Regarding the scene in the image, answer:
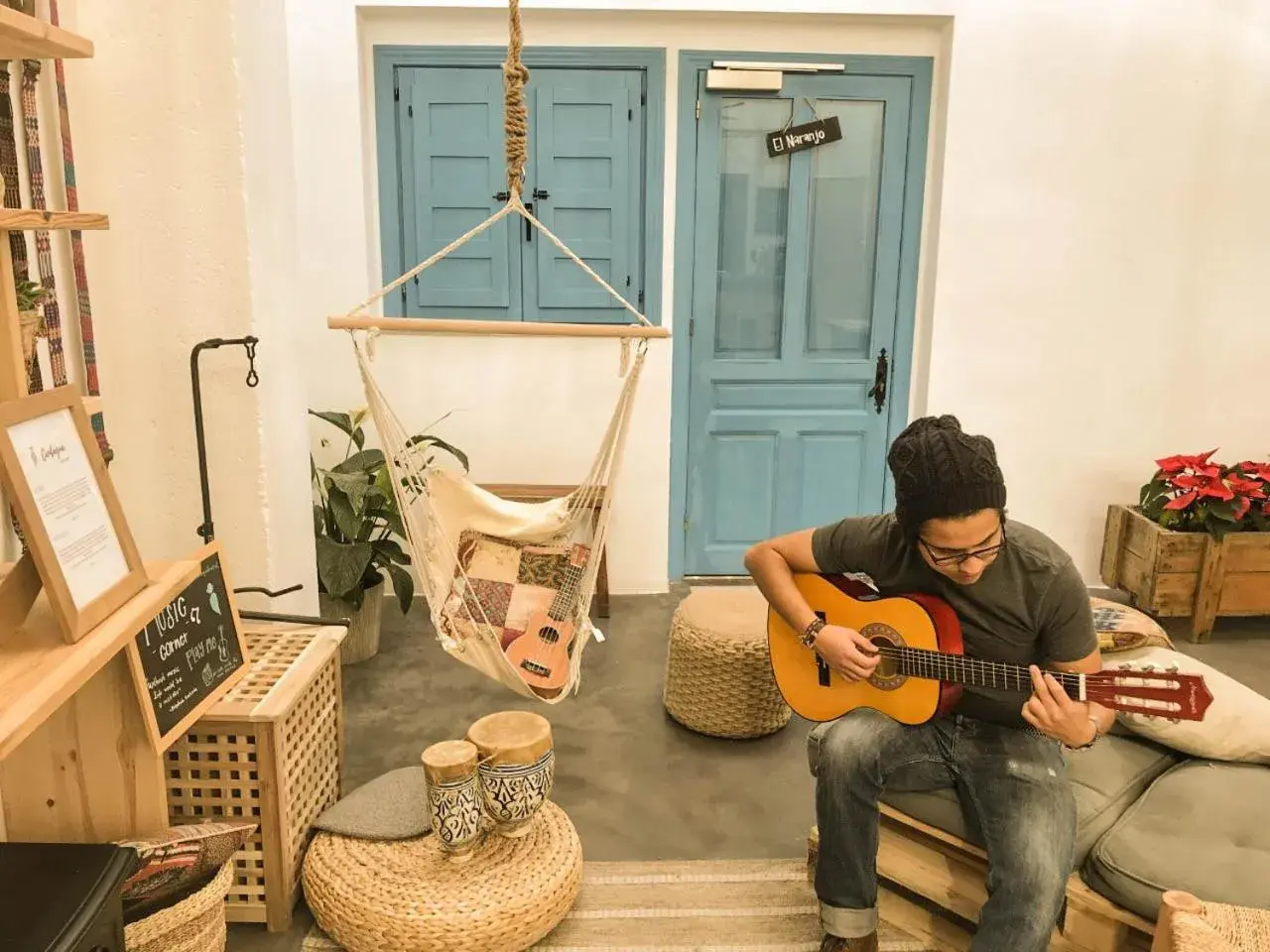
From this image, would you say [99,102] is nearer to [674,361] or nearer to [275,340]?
[275,340]

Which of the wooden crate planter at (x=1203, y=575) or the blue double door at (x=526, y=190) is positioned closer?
the wooden crate planter at (x=1203, y=575)

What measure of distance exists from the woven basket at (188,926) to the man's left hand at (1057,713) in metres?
1.32

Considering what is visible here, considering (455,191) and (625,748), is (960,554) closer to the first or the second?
(625,748)

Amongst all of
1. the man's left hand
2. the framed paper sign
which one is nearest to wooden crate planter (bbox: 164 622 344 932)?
the framed paper sign

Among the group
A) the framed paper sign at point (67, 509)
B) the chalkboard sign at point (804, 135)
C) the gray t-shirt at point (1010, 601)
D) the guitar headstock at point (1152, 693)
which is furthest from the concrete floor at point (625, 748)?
the chalkboard sign at point (804, 135)

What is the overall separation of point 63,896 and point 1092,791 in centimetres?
166

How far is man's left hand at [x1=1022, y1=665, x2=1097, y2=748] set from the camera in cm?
156

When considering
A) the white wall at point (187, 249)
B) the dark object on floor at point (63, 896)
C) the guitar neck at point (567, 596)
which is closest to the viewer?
the dark object on floor at point (63, 896)

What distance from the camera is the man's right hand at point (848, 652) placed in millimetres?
1802

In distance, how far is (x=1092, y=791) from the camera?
181cm

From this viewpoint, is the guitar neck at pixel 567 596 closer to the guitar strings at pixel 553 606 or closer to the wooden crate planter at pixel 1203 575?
the guitar strings at pixel 553 606

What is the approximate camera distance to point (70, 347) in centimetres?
199

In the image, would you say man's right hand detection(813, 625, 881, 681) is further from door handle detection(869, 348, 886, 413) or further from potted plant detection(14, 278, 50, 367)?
door handle detection(869, 348, 886, 413)

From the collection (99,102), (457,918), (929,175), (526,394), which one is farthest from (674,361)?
(457,918)
